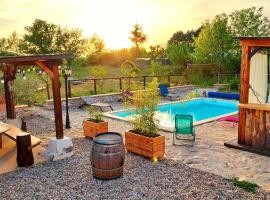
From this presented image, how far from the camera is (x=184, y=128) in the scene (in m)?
9.52

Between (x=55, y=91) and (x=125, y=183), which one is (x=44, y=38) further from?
(x=125, y=183)

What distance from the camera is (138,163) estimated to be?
→ 778cm

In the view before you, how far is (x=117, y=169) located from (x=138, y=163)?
1030mm

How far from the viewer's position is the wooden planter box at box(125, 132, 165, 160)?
785 cm

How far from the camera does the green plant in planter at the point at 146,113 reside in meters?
8.17

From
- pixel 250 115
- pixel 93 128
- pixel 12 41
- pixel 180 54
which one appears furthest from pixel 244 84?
pixel 12 41

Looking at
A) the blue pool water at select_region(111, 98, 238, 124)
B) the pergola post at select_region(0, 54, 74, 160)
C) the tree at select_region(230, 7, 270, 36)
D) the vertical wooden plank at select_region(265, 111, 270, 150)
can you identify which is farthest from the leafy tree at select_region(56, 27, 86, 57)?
the vertical wooden plank at select_region(265, 111, 270, 150)

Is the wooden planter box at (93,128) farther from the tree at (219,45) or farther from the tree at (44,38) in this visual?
the tree at (44,38)

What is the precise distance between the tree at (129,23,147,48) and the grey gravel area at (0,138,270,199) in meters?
55.6

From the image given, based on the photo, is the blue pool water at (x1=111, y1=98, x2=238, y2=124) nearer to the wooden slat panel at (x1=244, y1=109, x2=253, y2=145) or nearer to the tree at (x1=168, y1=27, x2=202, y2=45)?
the wooden slat panel at (x1=244, y1=109, x2=253, y2=145)

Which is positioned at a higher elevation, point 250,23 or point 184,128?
point 250,23

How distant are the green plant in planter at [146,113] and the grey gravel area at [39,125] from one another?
4.15 m

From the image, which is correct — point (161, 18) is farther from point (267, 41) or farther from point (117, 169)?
point (117, 169)

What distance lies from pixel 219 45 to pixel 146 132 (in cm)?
1963
